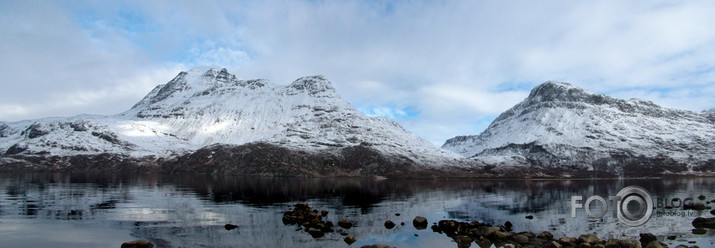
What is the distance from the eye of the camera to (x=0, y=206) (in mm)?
72500

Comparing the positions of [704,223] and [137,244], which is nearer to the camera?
[137,244]

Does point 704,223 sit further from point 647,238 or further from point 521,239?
point 521,239

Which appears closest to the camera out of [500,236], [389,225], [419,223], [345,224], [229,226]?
[500,236]

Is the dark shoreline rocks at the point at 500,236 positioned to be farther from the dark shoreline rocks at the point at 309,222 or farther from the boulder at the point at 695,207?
the boulder at the point at 695,207

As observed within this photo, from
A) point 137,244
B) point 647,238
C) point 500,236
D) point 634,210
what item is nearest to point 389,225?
point 500,236

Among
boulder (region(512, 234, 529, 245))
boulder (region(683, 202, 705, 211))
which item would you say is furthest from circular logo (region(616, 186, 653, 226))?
boulder (region(512, 234, 529, 245))

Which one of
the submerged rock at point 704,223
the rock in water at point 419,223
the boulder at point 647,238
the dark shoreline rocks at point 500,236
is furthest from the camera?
the rock in water at point 419,223

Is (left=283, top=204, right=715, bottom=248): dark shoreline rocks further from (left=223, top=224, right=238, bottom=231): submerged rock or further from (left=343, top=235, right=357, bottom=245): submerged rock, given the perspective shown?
(left=223, top=224, right=238, bottom=231): submerged rock

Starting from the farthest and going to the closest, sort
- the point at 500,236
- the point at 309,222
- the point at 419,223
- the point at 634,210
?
the point at 634,210 → the point at 419,223 → the point at 309,222 → the point at 500,236

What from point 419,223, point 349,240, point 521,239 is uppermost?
point 349,240

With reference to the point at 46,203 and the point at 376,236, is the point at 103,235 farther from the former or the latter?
the point at 46,203

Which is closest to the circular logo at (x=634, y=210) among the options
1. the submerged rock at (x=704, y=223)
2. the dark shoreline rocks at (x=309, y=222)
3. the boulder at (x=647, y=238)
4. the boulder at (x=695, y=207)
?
the submerged rock at (x=704, y=223)

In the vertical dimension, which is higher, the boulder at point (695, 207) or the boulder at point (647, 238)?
the boulder at point (647, 238)

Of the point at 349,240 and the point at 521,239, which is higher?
the point at 349,240
